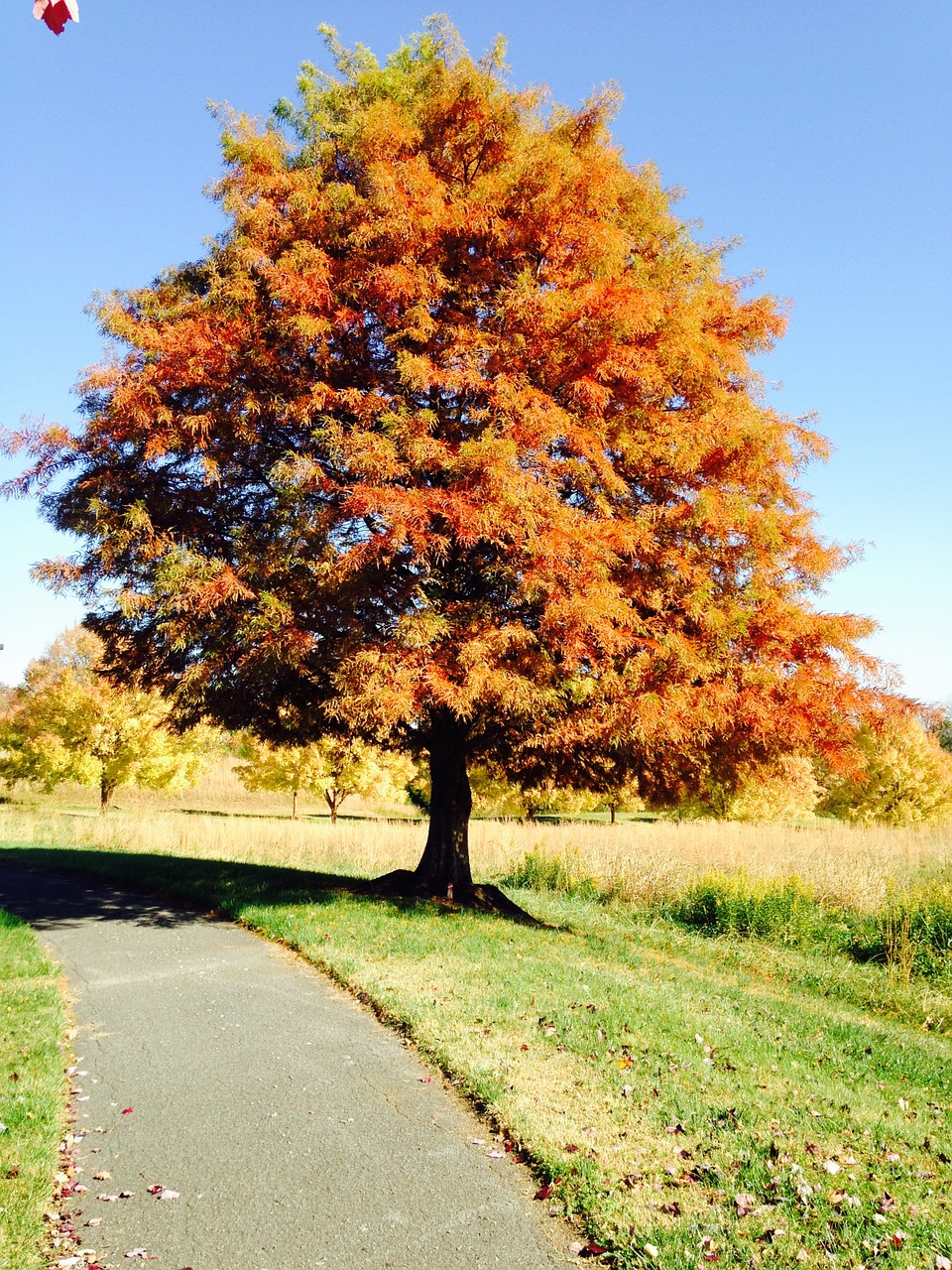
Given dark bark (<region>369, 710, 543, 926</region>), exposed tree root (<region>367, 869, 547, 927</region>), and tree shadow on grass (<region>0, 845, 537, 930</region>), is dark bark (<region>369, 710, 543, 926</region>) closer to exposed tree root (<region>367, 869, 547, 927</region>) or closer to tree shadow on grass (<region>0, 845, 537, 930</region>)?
exposed tree root (<region>367, 869, 547, 927</region>)

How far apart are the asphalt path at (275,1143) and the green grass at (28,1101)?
18 centimetres

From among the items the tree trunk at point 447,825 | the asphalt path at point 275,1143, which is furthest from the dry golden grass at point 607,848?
the asphalt path at point 275,1143

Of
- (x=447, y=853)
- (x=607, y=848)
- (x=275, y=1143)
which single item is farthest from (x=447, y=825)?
(x=275, y=1143)

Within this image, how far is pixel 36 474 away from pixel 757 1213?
379 inches

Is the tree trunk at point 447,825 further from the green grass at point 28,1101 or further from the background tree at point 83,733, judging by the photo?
the background tree at point 83,733

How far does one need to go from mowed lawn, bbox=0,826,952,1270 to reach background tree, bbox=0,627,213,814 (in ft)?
59.0

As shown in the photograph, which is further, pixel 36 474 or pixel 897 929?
pixel 897 929

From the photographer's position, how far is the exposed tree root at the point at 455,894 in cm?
1102

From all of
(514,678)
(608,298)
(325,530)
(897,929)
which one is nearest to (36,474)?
(325,530)

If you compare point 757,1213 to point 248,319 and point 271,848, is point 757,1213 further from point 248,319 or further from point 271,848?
point 271,848

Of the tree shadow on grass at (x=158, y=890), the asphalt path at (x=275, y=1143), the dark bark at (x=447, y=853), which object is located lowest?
the tree shadow on grass at (x=158, y=890)

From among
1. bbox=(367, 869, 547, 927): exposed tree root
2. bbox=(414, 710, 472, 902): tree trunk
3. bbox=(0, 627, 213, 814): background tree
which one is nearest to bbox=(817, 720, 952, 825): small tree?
bbox=(367, 869, 547, 927): exposed tree root

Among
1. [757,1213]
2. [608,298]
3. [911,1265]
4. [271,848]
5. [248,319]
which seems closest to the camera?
[911,1265]

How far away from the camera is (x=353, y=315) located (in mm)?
8922
